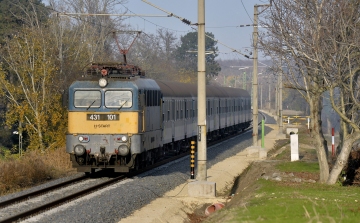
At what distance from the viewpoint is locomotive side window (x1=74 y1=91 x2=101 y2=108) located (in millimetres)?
21542

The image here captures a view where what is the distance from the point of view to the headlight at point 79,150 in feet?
68.9

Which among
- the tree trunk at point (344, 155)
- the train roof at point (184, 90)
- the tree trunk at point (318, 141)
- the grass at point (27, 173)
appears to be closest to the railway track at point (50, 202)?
the grass at point (27, 173)

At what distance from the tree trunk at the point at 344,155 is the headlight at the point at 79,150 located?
294 inches

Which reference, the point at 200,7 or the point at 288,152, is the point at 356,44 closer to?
the point at 200,7

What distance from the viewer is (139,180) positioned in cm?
2084

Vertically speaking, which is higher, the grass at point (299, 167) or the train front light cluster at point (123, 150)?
the train front light cluster at point (123, 150)

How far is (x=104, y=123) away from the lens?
2123 cm

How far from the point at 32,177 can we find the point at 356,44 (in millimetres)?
11249

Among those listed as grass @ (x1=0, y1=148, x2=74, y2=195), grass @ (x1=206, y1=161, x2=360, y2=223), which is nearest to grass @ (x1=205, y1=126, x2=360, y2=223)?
grass @ (x1=206, y1=161, x2=360, y2=223)

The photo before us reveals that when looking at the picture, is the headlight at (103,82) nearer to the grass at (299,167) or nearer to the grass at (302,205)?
the grass at (302,205)

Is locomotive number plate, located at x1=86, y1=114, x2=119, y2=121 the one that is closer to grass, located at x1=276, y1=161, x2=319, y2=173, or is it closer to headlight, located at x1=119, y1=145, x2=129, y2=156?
headlight, located at x1=119, y1=145, x2=129, y2=156

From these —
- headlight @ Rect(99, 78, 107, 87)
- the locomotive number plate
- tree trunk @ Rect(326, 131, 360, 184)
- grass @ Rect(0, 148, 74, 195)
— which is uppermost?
headlight @ Rect(99, 78, 107, 87)

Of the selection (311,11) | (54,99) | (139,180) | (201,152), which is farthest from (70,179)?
(54,99)

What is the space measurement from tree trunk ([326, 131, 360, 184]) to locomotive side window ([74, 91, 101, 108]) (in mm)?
7525
